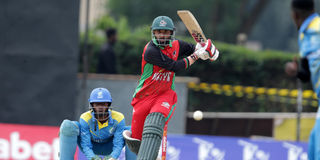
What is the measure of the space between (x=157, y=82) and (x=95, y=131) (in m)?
1.13

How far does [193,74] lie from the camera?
17.0m

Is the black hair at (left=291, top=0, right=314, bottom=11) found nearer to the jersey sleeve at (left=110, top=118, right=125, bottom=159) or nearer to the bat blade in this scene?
the bat blade

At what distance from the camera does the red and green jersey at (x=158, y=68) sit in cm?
696

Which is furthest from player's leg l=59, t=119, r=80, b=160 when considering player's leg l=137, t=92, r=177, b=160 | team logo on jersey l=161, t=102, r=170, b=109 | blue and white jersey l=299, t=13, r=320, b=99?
blue and white jersey l=299, t=13, r=320, b=99

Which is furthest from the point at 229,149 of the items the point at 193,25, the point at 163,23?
the point at 163,23

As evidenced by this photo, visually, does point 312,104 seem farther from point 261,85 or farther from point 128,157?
point 128,157

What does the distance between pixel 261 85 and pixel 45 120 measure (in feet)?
24.9

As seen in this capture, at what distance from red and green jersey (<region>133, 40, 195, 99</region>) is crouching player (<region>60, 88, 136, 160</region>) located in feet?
2.02

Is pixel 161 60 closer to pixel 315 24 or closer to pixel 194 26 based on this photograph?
pixel 194 26

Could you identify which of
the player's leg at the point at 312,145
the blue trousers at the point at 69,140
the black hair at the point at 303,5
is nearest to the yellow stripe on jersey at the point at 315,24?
the black hair at the point at 303,5

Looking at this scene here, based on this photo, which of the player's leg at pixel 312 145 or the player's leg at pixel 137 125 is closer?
the player's leg at pixel 312 145

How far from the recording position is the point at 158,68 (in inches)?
280

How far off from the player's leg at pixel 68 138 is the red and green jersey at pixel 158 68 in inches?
34.6

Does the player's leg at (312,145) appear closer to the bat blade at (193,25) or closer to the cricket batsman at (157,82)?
the cricket batsman at (157,82)
